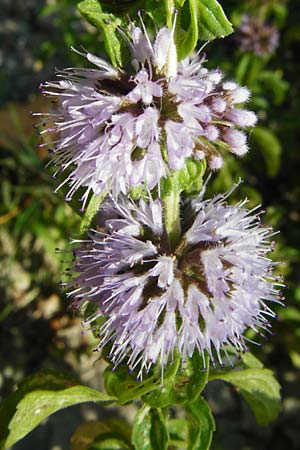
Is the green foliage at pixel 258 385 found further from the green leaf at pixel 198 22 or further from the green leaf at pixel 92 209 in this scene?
the green leaf at pixel 198 22

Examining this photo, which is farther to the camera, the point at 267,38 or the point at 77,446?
the point at 267,38

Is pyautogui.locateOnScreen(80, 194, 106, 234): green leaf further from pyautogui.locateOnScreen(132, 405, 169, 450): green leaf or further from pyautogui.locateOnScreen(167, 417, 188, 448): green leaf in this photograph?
pyautogui.locateOnScreen(167, 417, 188, 448): green leaf

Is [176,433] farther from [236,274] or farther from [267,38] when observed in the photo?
[267,38]

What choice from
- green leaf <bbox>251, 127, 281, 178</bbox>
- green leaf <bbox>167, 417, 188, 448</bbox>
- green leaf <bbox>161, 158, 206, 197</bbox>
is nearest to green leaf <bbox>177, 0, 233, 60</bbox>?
green leaf <bbox>161, 158, 206, 197</bbox>

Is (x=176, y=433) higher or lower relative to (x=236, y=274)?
lower

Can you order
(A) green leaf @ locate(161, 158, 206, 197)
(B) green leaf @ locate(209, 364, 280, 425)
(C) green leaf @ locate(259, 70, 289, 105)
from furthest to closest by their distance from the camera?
(C) green leaf @ locate(259, 70, 289, 105) → (B) green leaf @ locate(209, 364, 280, 425) → (A) green leaf @ locate(161, 158, 206, 197)

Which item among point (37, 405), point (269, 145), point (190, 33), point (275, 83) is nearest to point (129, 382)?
point (37, 405)

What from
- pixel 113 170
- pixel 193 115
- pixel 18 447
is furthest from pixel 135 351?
pixel 18 447
